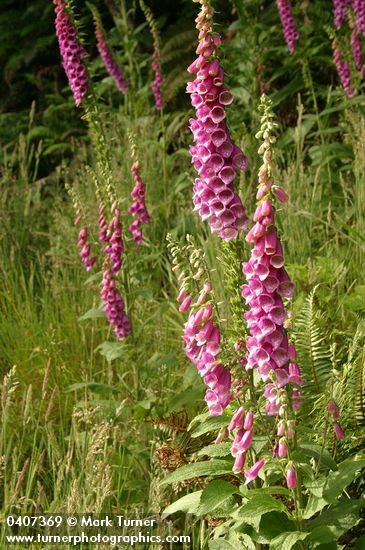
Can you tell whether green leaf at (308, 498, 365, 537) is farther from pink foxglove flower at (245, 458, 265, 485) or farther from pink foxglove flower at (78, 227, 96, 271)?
pink foxglove flower at (78, 227, 96, 271)

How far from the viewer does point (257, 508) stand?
198 cm

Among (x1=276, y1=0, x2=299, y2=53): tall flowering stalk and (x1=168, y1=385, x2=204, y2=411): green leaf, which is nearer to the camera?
Answer: (x1=168, y1=385, x2=204, y2=411): green leaf

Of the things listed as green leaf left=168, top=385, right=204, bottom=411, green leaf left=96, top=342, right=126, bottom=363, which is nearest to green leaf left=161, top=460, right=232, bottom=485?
green leaf left=168, top=385, right=204, bottom=411

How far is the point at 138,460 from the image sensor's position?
340 centimetres

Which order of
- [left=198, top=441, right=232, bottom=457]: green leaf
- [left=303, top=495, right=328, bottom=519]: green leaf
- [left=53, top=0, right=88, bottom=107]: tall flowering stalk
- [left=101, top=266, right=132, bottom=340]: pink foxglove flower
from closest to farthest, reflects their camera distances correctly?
[left=303, top=495, right=328, bottom=519]: green leaf
[left=198, top=441, right=232, bottom=457]: green leaf
[left=101, top=266, right=132, bottom=340]: pink foxglove flower
[left=53, top=0, right=88, bottom=107]: tall flowering stalk

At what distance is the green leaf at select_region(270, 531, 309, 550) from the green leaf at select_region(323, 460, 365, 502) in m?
0.11

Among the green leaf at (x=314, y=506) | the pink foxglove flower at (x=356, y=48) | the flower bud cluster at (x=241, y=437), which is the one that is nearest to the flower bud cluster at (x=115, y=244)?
the flower bud cluster at (x=241, y=437)

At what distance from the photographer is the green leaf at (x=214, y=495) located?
211cm

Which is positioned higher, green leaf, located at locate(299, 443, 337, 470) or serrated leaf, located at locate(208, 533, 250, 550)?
green leaf, located at locate(299, 443, 337, 470)

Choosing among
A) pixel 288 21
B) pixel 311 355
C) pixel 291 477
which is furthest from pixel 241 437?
pixel 288 21

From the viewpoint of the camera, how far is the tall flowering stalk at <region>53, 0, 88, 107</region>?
3.80 m

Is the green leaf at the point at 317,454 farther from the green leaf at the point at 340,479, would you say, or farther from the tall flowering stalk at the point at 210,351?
the tall flowering stalk at the point at 210,351

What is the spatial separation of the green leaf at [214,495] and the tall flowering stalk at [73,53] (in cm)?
216

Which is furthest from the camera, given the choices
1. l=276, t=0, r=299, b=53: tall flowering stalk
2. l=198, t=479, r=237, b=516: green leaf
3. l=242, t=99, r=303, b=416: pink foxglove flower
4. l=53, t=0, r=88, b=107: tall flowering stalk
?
l=276, t=0, r=299, b=53: tall flowering stalk
